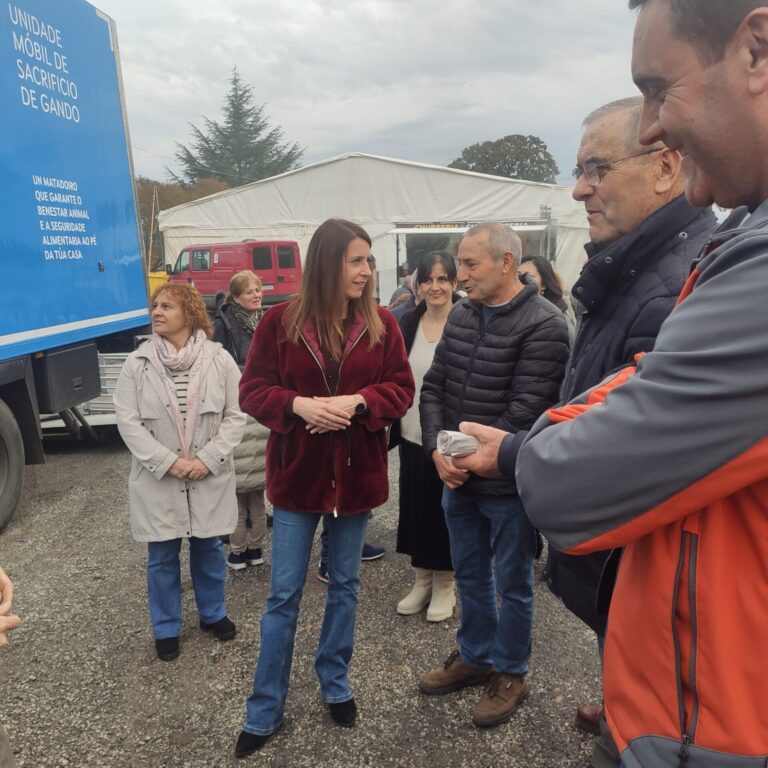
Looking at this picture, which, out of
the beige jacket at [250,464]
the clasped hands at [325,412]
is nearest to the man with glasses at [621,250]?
the clasped hands at [325,412]

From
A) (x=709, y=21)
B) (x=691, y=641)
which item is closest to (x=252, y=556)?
(x=691, y=641)

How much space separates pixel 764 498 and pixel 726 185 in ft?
1.44

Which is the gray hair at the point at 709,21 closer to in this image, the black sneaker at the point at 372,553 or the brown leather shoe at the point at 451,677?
the brown leather shoe at the point at 451,677

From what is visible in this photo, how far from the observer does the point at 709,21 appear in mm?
788

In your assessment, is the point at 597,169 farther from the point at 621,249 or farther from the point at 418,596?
the point at 418,596

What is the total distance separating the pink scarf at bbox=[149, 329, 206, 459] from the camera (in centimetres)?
311

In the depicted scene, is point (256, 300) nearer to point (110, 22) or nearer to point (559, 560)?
point (110, 22)

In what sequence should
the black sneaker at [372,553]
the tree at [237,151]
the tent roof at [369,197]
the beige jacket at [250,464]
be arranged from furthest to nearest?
the tree at [237,151]
the tent roof at [369,197]
the black sneaker at [372,553]
the beige jacket at [250,464]

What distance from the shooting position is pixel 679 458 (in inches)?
29.6

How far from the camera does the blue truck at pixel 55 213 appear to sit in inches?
165

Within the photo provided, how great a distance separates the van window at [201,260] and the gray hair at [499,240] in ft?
59.5

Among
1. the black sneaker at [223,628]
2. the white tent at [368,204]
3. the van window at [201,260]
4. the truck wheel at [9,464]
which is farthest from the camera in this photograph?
the white tent at [368,204]

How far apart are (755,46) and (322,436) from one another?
201 centimetres

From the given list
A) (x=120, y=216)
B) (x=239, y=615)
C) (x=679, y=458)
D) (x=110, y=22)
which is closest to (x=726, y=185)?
(x=679, y=458)
